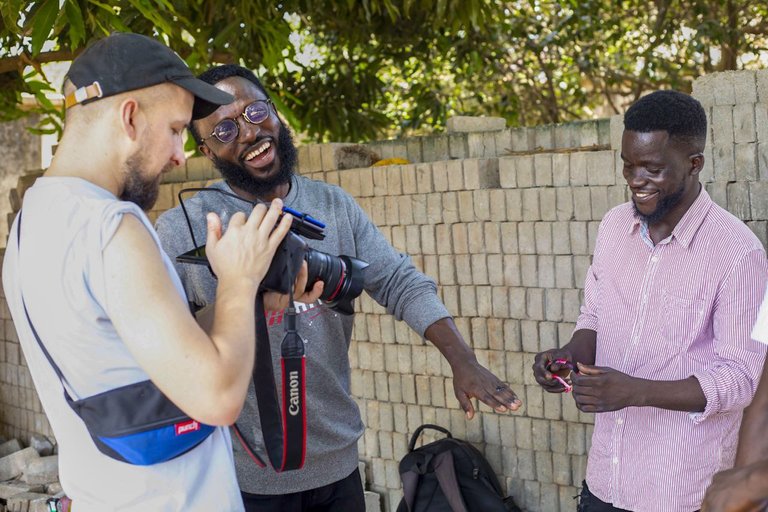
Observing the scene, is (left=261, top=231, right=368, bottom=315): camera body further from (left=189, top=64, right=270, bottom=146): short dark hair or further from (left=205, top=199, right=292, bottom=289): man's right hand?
(left=189, top=64, right=270, bottom=146): short dark hair

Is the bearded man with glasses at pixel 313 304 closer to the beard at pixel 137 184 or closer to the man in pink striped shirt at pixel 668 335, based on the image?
the man in pink striped shirt at pixel 668 335

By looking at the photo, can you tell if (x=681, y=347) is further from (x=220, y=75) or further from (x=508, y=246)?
(x=508, y=246)

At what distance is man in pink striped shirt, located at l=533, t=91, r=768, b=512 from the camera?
2.54 m

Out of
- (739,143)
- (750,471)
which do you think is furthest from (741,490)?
(739,143)

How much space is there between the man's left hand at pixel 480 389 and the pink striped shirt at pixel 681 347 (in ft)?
1.19

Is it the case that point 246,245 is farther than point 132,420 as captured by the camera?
Yes

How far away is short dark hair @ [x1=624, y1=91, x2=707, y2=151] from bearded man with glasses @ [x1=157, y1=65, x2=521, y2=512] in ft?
2.44

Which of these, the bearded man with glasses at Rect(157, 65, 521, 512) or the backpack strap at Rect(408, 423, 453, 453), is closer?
the bearded man with glasses at Rect(157, 65, 521, 512)

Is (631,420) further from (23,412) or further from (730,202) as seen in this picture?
(23,412)

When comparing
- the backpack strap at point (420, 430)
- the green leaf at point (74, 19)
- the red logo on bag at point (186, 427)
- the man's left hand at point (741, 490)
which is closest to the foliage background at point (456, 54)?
the green leaf at point (74, 19)

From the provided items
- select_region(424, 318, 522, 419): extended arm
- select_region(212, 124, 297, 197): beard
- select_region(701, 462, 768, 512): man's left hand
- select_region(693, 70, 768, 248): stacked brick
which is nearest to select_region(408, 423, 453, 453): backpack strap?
select_region(693, 70, 768, 248): stacked brick

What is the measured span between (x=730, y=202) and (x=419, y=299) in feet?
5.55

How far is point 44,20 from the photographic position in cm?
374

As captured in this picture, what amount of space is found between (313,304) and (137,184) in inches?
36.0
